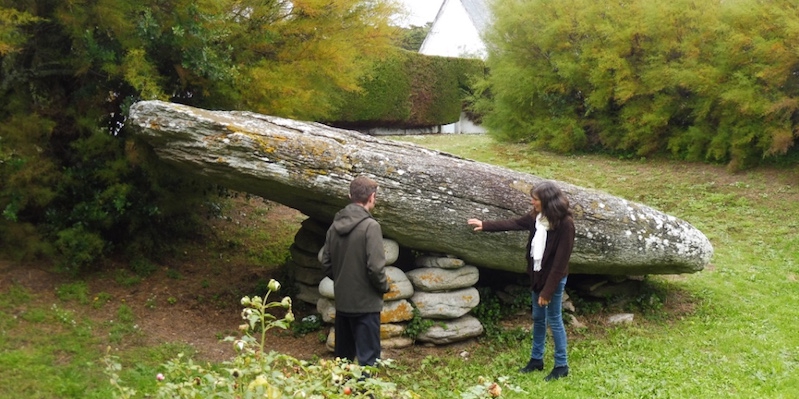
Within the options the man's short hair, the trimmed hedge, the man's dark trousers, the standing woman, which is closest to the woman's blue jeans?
the standing woman

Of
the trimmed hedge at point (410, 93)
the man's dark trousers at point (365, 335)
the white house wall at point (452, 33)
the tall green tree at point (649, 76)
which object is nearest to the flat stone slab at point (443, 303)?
the man's dark trousers at point (365, 335)

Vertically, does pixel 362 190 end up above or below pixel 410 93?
below

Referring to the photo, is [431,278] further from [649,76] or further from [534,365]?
[649,76]

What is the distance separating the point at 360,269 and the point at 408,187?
5.22 feet

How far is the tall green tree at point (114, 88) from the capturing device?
741 cm

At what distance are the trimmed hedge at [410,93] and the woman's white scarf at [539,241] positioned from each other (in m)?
14.1

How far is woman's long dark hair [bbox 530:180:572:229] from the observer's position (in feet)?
19.2

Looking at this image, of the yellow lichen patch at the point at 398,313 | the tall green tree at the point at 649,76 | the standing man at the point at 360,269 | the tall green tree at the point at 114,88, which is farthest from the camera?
the tall green tree at the point at 649,76

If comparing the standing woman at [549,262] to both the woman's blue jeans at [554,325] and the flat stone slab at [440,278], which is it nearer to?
the woman's blue jeans at [554,325]

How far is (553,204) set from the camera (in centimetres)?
585

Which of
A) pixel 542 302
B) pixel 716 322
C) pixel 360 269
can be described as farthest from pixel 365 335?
pixel 716 322

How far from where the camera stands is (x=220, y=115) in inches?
262

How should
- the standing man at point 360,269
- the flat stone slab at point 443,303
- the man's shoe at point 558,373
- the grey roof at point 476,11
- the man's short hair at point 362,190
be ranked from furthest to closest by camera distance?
the grey roof at point 476,11 < the flat stone slab at point 443,303 < the man's shoe at point 558,373 < the man's short hair at point 362,190 < the standing man at point 360,269

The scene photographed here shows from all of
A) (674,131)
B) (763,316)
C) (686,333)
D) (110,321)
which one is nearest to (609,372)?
(686,333)
